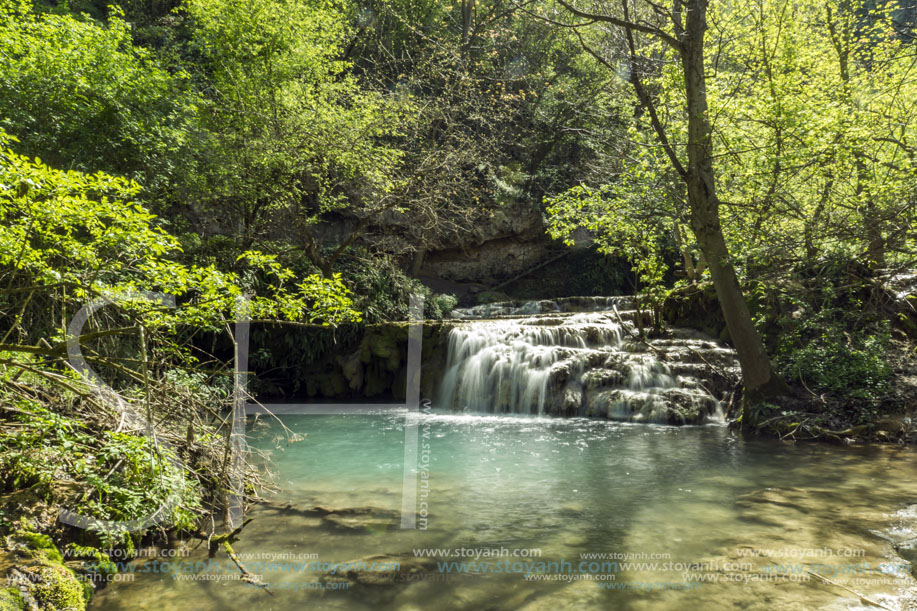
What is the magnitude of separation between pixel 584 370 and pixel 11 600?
10.3 metres

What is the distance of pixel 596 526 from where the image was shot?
4848 millimetres

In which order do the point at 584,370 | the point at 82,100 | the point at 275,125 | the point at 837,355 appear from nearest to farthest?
the point at 82,100, the point at 837,355, the point at 584,370, the point at 275,125

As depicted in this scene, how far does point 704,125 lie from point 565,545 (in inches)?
269

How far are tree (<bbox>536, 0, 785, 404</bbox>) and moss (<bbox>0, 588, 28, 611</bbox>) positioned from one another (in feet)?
27.0

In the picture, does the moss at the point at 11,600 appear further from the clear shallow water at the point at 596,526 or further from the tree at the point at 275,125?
the tree at the point at 275,125

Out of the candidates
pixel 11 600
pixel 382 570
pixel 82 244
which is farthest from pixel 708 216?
pixel 11 600

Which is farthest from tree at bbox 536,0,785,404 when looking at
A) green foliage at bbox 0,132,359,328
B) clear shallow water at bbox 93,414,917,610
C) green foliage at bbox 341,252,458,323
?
green foliage at bbox 341,252,458,323

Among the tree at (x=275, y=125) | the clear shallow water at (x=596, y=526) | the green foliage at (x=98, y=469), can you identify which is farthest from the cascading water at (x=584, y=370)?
the green foliage at (x=98, y=469)

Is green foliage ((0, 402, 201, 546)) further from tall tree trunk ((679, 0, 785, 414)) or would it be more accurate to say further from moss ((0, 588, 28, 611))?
tall tree trunk ((679, 0, 785, 414))

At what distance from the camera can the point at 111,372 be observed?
25.2 feet

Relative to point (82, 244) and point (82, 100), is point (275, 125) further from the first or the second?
point (82, 244)

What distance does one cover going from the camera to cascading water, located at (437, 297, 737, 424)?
1057 cm

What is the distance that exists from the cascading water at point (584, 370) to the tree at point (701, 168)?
62.3 inches

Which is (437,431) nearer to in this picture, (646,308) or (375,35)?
(646,308)
